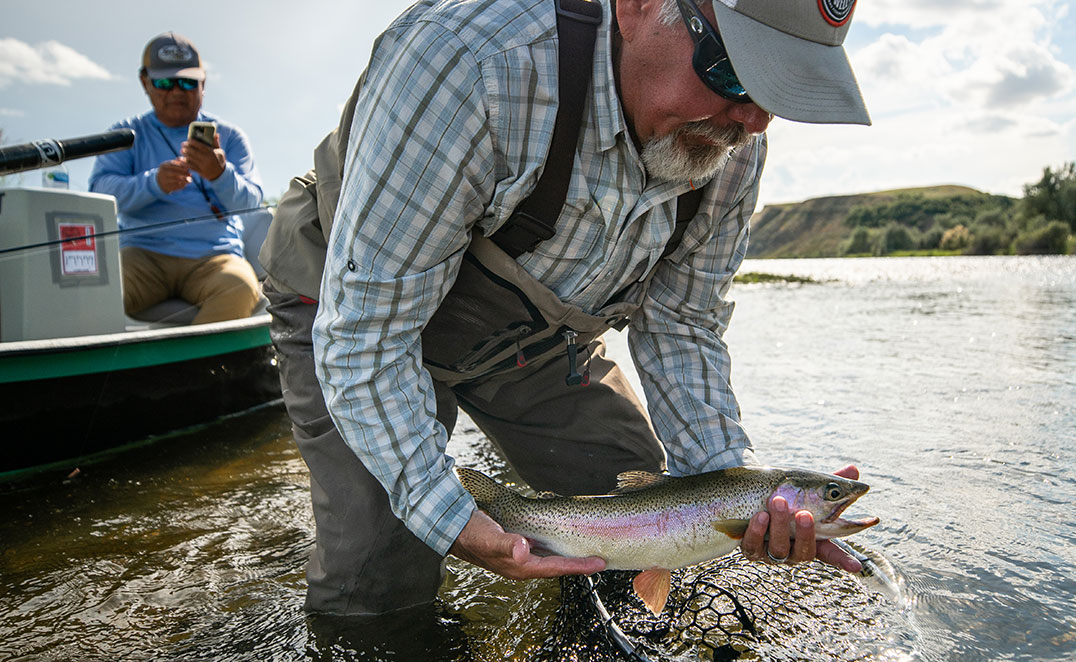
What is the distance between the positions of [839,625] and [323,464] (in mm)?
2129

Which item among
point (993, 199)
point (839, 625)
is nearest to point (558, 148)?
point (839, 625)

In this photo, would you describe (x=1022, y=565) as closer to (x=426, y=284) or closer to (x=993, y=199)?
(x=426, y=284)

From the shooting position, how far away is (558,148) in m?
2.46

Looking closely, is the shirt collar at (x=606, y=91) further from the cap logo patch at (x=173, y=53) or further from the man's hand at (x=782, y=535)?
the cap logo patch at (x=173, y=53)

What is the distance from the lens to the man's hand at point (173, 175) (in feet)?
18.6

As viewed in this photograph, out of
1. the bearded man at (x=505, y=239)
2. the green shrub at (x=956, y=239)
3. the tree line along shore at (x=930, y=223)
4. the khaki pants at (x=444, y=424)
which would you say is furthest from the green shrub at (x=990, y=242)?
the bearded man at (x=505, y=239)

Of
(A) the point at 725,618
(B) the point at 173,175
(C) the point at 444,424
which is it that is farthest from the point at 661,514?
(B) the point at 173,175

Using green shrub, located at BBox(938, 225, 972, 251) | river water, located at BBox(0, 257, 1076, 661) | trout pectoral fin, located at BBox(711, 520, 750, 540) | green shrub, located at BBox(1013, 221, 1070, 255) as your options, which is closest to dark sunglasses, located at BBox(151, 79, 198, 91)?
river water, located at BBox(0, 257, 1076, 661)

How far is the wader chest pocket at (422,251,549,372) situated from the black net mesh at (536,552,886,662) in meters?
1.04

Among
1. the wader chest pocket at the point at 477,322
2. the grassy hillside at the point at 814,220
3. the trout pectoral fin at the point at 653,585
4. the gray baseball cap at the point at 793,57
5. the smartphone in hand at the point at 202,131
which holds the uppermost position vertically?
the grassy hillside at the point at 814,220

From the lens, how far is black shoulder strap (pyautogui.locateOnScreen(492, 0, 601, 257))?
243cm

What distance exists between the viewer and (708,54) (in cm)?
225

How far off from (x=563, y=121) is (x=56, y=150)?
10.9 ft

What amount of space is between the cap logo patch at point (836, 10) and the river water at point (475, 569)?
7.25ft
